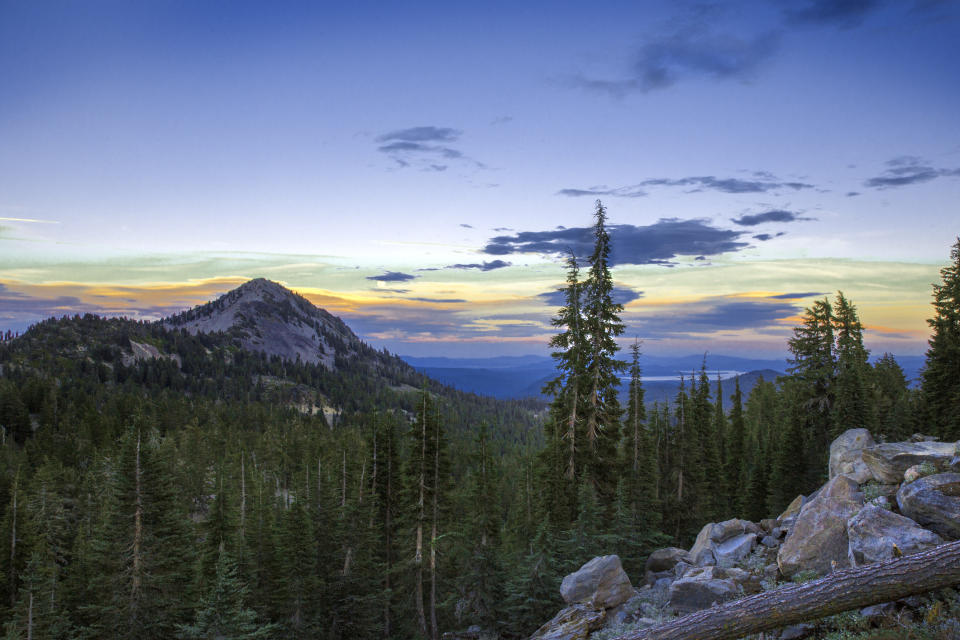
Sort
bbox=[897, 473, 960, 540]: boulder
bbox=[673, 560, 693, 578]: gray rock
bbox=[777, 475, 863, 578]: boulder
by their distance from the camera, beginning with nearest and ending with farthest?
bbox=[897, 473, 960, 540]: boulder
bbox=[777, 475, 863, 578]: boulder
bbox=[673, 560, 693, 578]: gray rock

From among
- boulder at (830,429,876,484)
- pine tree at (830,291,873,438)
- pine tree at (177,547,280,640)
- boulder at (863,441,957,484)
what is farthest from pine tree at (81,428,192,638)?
pine tree at (830,291,873,438)

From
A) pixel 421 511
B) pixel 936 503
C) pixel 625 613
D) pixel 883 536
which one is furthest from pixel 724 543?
pixel 421 511

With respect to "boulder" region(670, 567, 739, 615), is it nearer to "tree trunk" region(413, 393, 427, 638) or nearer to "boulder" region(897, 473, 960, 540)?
"boulder" region(897, 473, 960, 540)

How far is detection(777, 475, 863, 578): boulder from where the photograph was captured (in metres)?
14.1

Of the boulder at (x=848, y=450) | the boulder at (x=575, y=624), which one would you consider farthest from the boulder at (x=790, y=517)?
the boulder at (x=575, y=624)

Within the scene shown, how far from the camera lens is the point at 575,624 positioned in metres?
17.3

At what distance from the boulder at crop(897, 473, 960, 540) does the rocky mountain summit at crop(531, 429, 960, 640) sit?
0.06 ft

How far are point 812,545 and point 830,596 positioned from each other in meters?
6.38

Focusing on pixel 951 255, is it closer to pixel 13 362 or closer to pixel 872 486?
pixel 872 486

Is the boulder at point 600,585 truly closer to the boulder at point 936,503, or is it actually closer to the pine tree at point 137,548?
the boulder at point 936,503

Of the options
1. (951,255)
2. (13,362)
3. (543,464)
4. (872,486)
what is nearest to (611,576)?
(872,486)

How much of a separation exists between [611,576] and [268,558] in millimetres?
32009

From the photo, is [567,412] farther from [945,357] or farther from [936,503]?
[945,357]

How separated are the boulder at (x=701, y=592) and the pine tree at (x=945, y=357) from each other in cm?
3150
